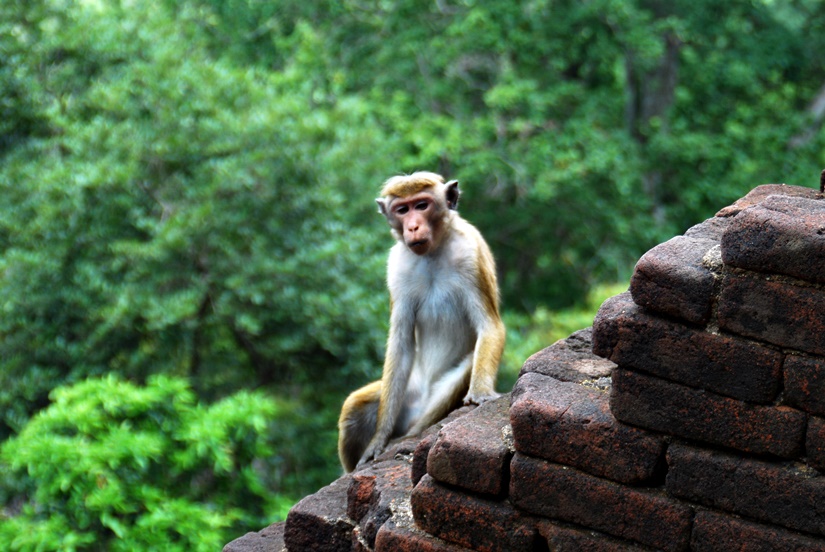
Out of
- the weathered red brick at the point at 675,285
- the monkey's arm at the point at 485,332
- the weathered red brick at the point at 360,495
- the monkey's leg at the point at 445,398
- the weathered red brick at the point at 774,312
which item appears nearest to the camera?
the weathered red brick at the point at 774,312

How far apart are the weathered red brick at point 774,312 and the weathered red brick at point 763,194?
72 centimetres

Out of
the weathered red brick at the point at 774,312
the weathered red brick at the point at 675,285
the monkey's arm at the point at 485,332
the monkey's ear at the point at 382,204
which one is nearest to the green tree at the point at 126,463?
the monkey's ear at the point at 382,204

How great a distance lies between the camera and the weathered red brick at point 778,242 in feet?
8.48

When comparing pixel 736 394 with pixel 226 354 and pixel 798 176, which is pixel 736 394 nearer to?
pixel 226 354

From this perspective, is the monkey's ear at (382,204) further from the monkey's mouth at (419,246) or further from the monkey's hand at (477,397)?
the monkey's hand at (477,397)

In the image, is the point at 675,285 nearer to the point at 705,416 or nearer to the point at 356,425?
the point at 705,416

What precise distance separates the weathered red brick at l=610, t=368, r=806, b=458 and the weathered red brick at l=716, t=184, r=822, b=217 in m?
0.81

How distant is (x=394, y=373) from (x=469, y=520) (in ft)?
7.84

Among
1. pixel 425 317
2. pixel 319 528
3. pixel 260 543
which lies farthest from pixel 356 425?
pixel 319 528

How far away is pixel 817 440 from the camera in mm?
2619

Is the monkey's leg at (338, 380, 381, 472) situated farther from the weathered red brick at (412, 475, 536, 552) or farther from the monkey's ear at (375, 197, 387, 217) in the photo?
the weathered red brick at (412, 475, 536, 552)

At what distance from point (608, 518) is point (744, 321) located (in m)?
0.66

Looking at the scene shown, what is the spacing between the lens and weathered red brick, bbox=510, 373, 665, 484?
2.84 metres

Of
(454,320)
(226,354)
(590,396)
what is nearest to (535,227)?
(226,354)
